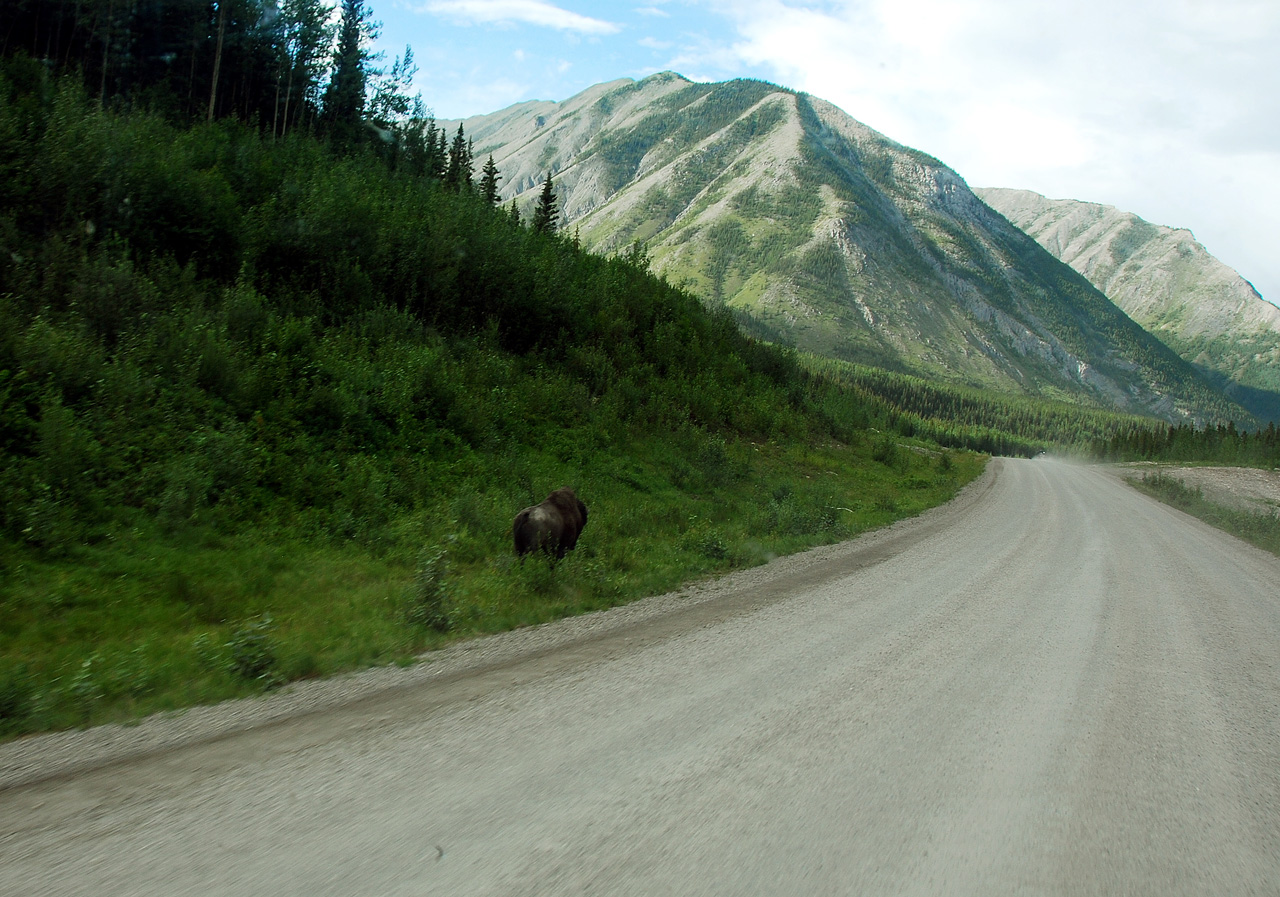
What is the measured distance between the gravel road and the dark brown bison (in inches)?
93.9

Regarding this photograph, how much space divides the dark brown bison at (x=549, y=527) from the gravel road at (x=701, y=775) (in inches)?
93.9

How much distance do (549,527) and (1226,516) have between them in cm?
2602

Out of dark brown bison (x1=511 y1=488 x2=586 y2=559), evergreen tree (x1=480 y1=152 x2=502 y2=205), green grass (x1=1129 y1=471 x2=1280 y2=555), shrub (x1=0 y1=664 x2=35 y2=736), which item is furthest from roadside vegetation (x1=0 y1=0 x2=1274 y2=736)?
evergreen tree (x1=480 y1=152 x2=502 y2=205)

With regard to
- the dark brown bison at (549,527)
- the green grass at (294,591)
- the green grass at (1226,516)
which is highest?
the green grass at (1226,516)

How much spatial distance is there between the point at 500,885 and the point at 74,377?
11000 millimetres

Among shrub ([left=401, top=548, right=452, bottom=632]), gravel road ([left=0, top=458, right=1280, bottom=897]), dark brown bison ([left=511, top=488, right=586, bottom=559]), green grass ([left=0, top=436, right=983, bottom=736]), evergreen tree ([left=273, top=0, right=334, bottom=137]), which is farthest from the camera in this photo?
evergreen tree ([left=273, top=0, right=334, bottom=137])

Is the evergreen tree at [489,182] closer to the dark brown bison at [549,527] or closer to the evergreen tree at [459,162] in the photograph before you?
the evergreen tree at [459,162]

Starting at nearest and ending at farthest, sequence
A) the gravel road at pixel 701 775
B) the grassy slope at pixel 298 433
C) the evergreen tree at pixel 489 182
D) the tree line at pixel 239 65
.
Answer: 1. the gravel road at pixel 701 775
2. the grassy slope at pixel 298 433
3. the tree line at pixel 239 65
4. the evergreen tree at pixel 489 182

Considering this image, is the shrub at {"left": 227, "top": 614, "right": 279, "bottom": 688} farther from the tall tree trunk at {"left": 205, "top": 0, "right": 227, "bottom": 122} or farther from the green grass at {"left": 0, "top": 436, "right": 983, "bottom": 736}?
the tall tree trunk at {"left": 205, "top": 0, "right": 227, "bottom": 122}

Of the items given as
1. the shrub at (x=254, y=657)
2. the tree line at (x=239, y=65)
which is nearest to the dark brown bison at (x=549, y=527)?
the shrub at (x=254, y=657)

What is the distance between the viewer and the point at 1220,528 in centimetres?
2247

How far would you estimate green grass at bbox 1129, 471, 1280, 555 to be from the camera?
19.7 m

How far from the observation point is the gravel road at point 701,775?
331 centimetres

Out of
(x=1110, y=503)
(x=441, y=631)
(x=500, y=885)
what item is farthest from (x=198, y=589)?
(x=1110, y=503)
